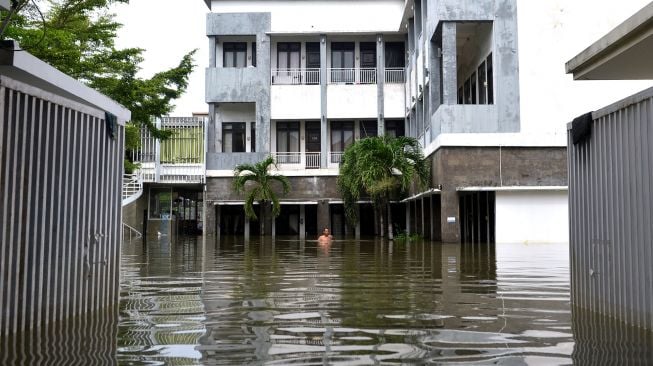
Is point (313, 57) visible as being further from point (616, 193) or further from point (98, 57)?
point (616, 193)

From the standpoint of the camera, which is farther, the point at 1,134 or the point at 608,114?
the point at 608,114

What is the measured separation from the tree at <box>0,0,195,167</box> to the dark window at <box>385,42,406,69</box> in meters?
15.8

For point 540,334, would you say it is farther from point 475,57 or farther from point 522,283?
point 475,57

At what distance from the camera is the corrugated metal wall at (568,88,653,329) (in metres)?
5.69

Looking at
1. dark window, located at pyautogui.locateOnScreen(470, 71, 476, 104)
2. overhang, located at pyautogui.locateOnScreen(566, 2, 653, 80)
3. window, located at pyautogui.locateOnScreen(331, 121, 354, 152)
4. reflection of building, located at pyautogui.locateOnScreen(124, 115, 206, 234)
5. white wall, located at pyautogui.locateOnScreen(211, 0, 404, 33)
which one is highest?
white wall, located at pyautogui.locateOnScreen(211, 0, 404, 33)

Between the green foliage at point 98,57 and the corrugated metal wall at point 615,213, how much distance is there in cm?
1368

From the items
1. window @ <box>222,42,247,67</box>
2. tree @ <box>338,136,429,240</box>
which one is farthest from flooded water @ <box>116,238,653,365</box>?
window @ <box>222,42,247,67</box>

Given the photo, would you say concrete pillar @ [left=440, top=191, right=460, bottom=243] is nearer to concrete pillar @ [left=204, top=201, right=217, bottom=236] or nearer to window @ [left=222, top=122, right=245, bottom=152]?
concrete pillar @ [left=204, top=201, right=217, bottom=236]

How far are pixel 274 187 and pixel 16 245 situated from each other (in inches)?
1130

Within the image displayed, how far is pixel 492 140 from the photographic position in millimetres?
22844

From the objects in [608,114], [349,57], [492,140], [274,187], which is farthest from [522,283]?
[349,57]

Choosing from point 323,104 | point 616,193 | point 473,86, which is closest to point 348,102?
point 323,104

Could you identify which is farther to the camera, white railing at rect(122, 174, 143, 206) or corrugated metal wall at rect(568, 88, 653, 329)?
white railing at rect(122, 174, 143, 206)

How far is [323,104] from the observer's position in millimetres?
34500
